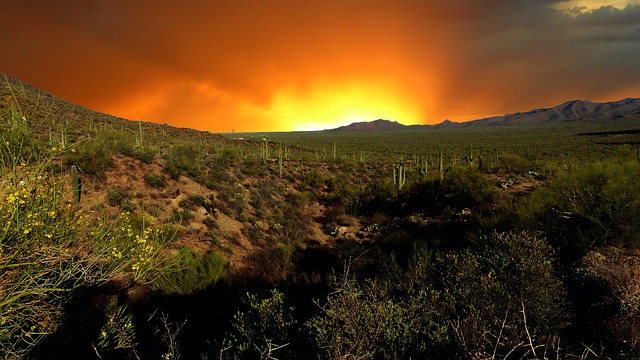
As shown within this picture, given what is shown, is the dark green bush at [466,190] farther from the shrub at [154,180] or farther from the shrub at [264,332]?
the shrub at [154,180]

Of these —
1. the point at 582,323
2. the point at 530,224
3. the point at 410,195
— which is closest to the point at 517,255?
the point at 582,323

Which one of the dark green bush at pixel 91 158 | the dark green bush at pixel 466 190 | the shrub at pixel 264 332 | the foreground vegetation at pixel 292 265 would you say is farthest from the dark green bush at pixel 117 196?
the dark green bush at pixel 466 190

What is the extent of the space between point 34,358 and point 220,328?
3.85m

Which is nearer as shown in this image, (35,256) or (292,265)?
(35,256)

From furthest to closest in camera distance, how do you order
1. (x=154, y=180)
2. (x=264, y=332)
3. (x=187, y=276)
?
(x=154, y=180) < (x=187, y=276) < (x=264, y=332)

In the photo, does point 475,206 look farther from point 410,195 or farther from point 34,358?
point 34,358

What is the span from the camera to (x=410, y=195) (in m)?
22.1

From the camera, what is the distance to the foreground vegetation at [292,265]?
4574 millimetres

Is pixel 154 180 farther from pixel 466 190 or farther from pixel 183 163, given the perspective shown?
pixel 466 190

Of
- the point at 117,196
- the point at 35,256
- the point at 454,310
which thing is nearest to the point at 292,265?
the point at 454,310

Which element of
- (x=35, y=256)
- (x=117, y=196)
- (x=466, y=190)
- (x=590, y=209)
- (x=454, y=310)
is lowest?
(x=454, y=310)

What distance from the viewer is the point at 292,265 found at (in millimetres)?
12289

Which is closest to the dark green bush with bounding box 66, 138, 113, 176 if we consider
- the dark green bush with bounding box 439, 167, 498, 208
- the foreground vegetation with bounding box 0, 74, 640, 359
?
the foreground vegetation with bounding box 0, 74, 640, 359

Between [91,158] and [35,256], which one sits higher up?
[91,158]
